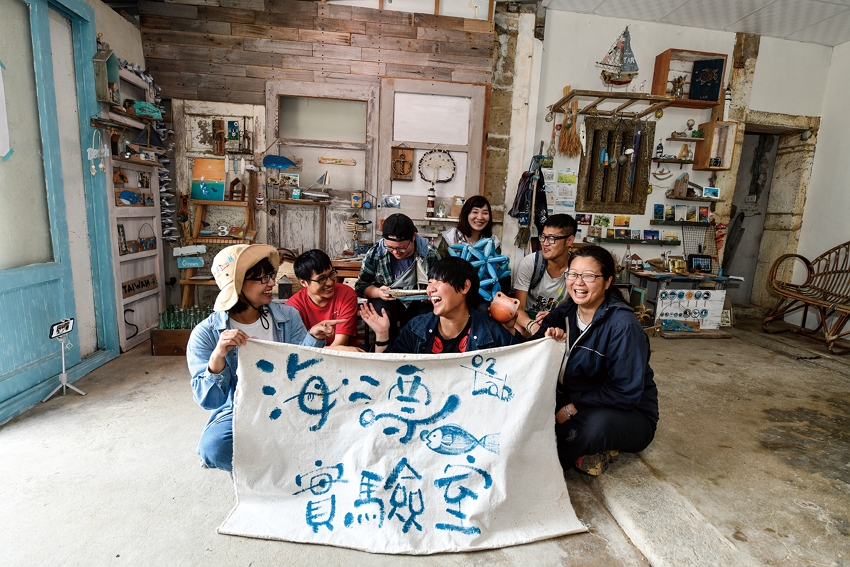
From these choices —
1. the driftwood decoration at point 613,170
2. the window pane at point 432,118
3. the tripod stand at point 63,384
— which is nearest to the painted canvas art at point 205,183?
the window pane at point 432,118

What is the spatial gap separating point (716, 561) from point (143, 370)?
12.9 ft

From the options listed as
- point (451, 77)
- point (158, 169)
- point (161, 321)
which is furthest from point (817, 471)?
point (158, 169)

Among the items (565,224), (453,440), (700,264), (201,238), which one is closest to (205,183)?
(201,238)

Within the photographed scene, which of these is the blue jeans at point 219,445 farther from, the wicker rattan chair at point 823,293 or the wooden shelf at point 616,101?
the wicker rattan chair at point 823,293

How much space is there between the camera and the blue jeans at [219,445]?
194 cm

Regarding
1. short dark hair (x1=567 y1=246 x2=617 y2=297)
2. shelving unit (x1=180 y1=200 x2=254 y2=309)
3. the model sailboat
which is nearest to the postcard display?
the model sailboat

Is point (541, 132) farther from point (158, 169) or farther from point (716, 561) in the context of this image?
point (716, 561)

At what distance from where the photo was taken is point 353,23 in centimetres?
474

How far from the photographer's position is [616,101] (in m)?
5.42

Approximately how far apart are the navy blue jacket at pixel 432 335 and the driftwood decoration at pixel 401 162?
3.00 metres

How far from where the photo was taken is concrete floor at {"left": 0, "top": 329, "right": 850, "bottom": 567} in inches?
69.5

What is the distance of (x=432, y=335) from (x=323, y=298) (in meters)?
0.74

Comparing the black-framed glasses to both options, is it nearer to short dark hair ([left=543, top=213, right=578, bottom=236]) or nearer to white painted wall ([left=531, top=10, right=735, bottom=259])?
short dark hair ([left=543, top=213, right=578, bottom=236])

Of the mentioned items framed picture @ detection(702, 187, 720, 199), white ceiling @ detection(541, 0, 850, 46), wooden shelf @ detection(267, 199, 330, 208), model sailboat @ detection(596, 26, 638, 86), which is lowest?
wooden shelf @ detection(267, 199, 330, 208)
